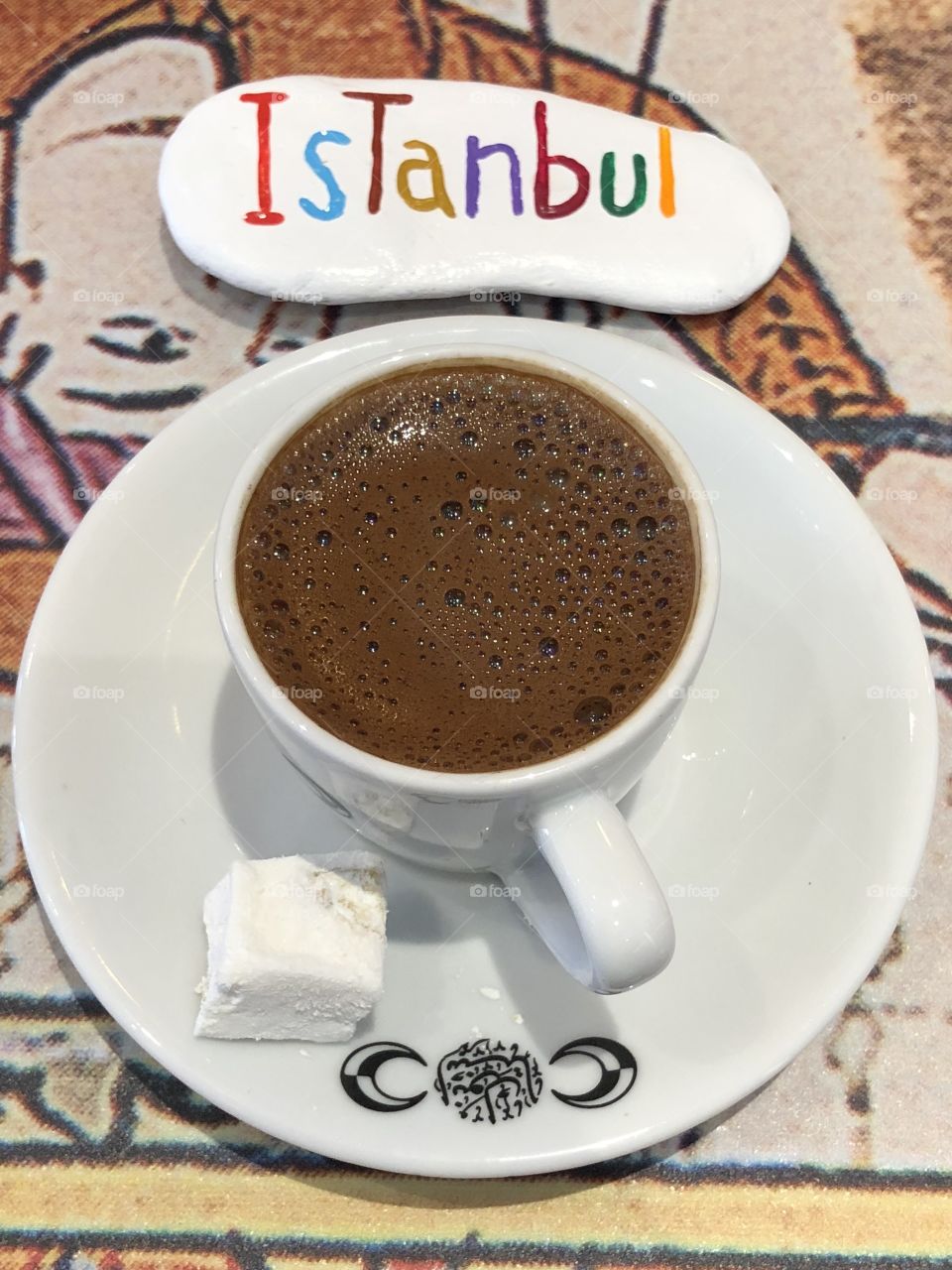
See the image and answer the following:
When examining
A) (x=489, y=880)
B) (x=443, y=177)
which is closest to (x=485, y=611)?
(x=489, y=880)

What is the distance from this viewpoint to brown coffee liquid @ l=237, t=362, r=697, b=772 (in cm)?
65

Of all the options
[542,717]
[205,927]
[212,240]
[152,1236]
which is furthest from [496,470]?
[152,1236]

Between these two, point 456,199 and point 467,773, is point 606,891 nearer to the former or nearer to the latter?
point 467,773

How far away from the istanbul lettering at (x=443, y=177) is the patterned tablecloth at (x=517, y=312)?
0.10m

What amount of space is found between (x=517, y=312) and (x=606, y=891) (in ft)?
2.21

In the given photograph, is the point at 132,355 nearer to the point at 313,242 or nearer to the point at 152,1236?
the point at 313,242

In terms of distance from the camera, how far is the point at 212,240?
1.02 m

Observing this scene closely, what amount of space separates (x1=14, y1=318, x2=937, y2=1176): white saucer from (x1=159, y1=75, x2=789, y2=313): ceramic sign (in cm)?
19

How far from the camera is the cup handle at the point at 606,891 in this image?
21.7 inches

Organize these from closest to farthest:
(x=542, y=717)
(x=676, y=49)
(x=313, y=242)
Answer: (x=542, y=717) → (x=313, y=242) → (x=676, y=49)

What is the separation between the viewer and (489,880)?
0.75 meters

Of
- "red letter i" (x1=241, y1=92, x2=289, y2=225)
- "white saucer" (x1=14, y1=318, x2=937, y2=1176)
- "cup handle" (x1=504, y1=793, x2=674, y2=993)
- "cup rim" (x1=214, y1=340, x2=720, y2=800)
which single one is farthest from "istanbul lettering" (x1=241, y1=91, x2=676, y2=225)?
"cup handle" (x1=504, y1=793, x2=674, y2=993)

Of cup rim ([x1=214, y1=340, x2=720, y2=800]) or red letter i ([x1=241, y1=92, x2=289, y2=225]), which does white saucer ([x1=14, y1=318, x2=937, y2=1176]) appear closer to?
cup rim ([x1=214, y1=340, x2=720, y2=800])

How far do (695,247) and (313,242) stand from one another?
1.25 feet
